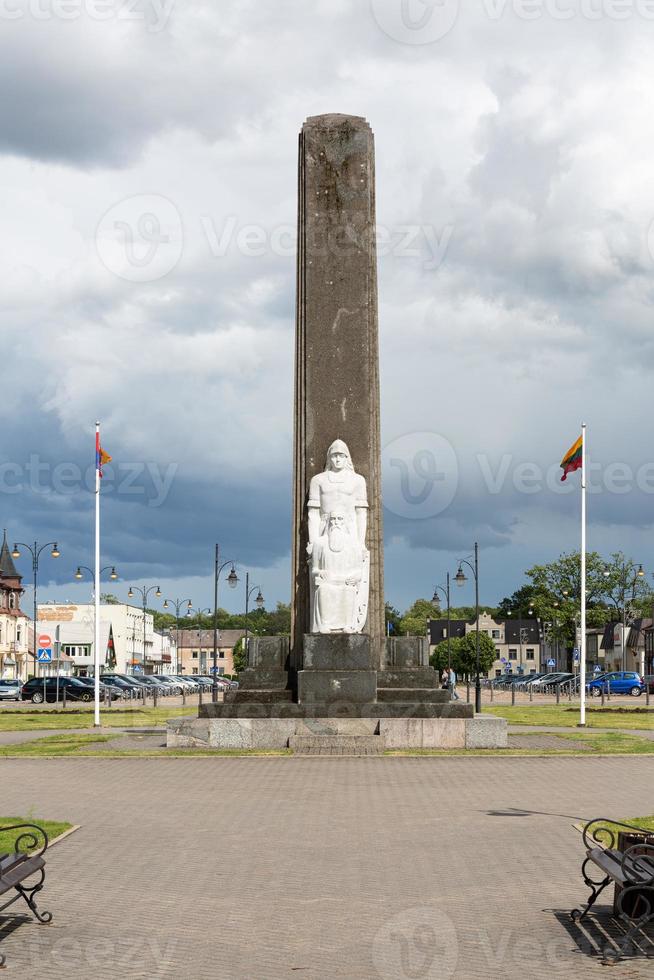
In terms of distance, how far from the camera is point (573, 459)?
1489 inches

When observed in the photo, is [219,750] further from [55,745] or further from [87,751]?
[55,745]

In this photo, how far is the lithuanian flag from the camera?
37.5m

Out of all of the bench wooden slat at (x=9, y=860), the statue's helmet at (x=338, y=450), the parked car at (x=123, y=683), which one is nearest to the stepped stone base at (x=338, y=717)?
the statue's helmet at (x=338, y=450)

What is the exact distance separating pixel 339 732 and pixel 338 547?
3981 mm

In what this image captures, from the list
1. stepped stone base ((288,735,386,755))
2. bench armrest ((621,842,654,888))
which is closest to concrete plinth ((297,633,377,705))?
stepped stone base ((288,735,386,755))

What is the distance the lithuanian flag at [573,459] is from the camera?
37.5 meters

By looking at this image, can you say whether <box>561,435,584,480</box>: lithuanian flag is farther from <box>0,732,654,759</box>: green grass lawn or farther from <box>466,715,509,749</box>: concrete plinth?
<box>466,715,509,749</box>: concrete plinth

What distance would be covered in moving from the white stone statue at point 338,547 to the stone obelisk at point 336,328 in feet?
2.75

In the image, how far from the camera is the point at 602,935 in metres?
9.04

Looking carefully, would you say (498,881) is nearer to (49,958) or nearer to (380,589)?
(49,958)

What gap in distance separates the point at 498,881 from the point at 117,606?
451 feet

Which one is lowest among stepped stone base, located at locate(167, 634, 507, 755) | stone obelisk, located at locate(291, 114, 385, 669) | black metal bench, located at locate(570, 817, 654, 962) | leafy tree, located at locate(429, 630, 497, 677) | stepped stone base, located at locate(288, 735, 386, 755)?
leafy tree, located at locate(429, 630, 497, 677)

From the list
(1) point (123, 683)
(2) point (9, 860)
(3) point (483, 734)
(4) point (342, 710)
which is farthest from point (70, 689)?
(2) point (9, 860)

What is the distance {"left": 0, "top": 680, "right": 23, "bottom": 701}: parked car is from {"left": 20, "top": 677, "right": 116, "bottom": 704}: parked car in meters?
3.81
